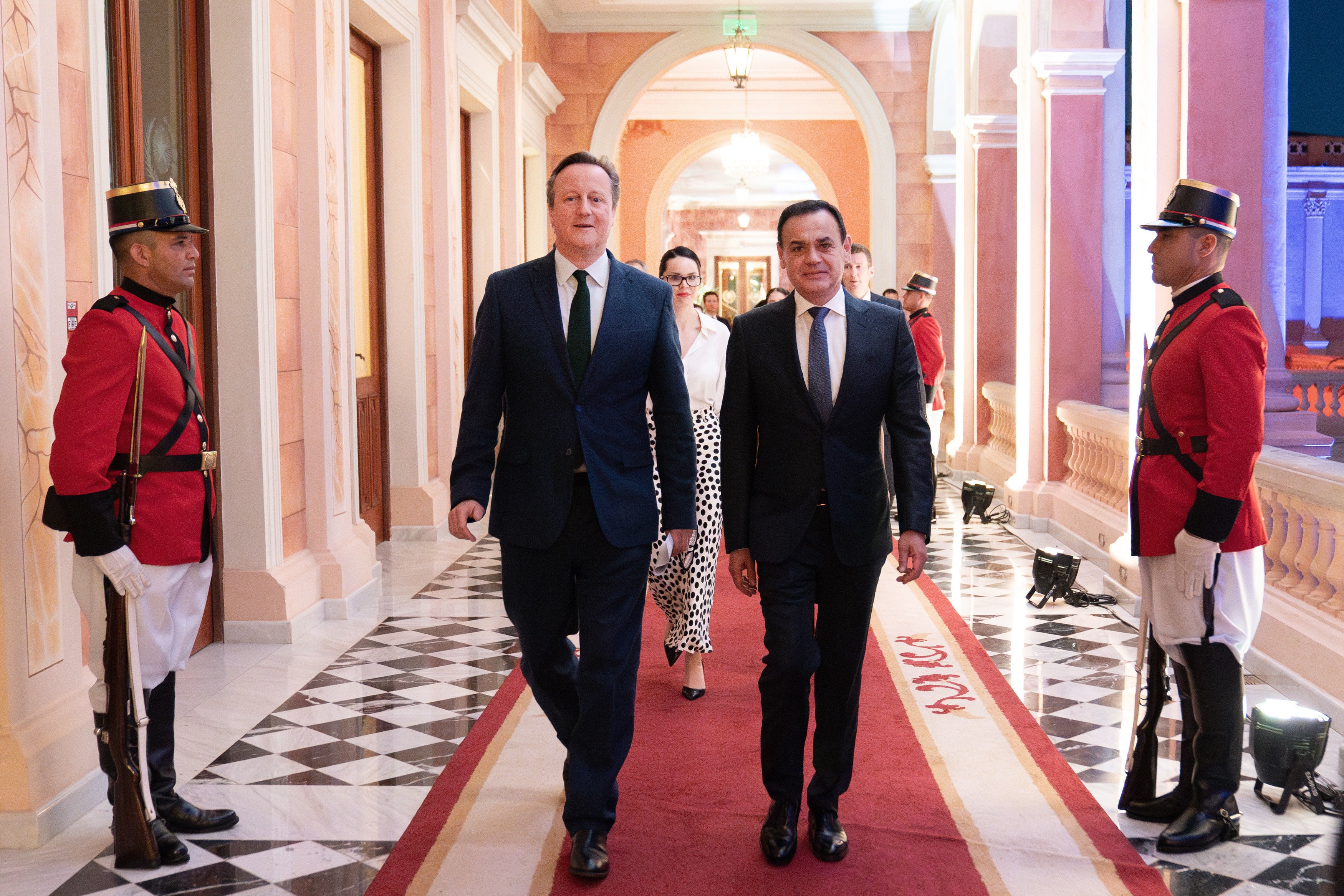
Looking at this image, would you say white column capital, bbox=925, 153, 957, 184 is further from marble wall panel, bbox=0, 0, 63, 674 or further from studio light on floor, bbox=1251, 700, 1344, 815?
marble wall panel, bbox=0, 0, 63, 674

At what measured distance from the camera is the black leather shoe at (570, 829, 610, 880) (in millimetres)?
3270

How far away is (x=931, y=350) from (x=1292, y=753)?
6218mm

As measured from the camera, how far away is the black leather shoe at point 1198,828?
11.4 feet

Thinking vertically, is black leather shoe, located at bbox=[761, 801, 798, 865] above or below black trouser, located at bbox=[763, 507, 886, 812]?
below

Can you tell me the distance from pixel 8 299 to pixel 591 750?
206 cm

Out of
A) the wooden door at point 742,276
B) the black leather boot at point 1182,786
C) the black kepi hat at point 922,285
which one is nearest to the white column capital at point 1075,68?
the black kepi hat at point 922,285

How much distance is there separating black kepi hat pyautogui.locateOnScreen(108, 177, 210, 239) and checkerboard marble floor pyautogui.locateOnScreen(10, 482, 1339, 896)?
1725mm

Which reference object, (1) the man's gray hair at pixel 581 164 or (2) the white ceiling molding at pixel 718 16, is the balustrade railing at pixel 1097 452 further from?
(2) the white ceiling molding at pixel 718 16

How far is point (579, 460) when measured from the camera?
326 cm

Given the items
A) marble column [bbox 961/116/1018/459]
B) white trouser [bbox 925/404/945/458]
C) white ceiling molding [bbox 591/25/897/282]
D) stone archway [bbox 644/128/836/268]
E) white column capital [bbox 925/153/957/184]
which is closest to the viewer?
white trouser [bbox 925/404/945/458]

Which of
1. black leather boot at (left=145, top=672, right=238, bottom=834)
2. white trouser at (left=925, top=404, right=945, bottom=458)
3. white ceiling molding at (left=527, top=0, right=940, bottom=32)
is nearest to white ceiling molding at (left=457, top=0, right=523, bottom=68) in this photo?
white ceiling molding at (left=527, top=0, right=940, bottom=32)

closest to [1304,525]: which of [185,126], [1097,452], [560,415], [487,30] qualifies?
[1097,452]

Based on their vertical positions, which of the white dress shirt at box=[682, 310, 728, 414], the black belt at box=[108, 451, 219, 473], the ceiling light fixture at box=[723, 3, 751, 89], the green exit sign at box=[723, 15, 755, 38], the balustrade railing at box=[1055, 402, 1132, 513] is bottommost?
the balustrade railing at box=[1055, 402, 1132, 513]

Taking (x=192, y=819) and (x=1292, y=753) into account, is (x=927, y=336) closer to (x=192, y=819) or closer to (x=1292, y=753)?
(x=1292, y=753)
